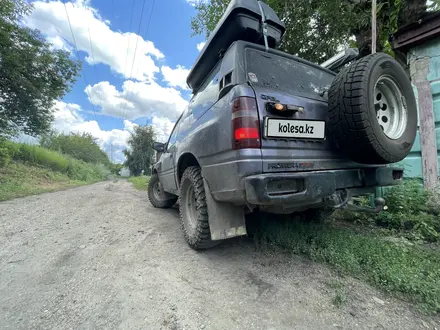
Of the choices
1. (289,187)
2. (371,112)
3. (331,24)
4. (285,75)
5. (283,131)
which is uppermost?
(331,24)

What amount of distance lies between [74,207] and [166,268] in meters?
3.76

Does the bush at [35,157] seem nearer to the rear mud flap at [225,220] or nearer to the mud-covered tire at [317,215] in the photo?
the rear mud flap at [225,220]

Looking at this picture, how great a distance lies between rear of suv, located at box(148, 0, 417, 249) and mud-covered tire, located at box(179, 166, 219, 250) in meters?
0.01

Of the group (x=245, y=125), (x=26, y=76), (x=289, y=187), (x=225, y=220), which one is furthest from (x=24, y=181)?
(x=289, y=187)

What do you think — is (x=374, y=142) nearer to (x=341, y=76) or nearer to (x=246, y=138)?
(x=341, y=76)

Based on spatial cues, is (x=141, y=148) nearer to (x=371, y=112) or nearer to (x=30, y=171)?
(x=30, y=171)

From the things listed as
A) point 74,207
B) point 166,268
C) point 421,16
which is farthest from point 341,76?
point 74,207

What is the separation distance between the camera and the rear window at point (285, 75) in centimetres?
194

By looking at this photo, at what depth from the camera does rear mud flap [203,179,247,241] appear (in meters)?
1.96

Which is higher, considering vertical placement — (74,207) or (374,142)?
(374,142)

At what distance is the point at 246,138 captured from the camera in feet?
5.26

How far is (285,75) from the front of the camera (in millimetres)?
2125

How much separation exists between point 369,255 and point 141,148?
29.6m

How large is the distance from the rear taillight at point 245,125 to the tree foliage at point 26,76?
10.8m
